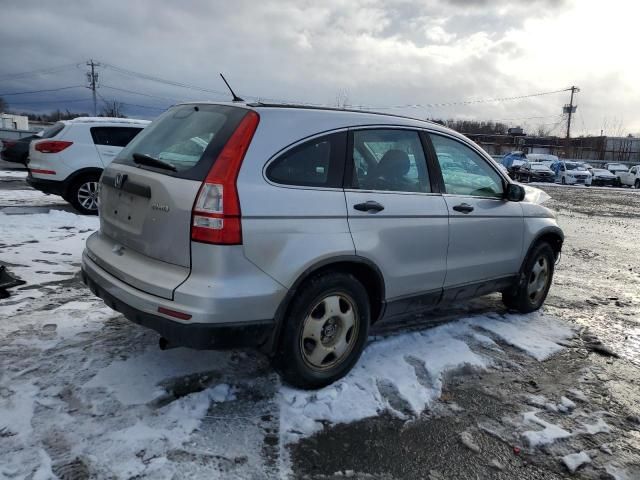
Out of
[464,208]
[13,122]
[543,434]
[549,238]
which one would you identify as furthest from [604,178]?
[13,122]

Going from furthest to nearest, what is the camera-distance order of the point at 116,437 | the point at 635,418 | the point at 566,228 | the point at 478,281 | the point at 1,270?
the point at 566,228 < the point at 1,270 < the point at 478,281 < the point at 635,418 < the point at 116,437

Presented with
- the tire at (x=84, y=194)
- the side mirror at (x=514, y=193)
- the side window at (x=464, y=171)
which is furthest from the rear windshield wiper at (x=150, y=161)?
the tire at (x=84, y=194)

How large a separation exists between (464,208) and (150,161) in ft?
8.08

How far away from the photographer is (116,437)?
8.97 ft

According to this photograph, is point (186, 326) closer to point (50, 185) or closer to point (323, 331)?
point (323, 331)

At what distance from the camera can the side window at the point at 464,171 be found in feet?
13.7

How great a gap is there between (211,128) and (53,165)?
283 inches

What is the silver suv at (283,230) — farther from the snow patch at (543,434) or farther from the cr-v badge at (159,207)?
the snow patch at (543,434)

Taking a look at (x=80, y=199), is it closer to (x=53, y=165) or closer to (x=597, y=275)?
(x=53, y=165)

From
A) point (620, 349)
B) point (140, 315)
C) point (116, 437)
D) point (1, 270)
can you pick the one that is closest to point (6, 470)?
point (116, 437)

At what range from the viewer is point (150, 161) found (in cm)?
326

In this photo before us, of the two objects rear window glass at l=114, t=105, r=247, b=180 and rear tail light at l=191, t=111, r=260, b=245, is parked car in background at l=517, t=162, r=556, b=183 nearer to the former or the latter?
rear window glass at l=114, t=105, r=247, b=180

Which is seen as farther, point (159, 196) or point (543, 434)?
point (543, 434)

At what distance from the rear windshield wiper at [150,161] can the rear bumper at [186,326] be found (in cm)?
76
